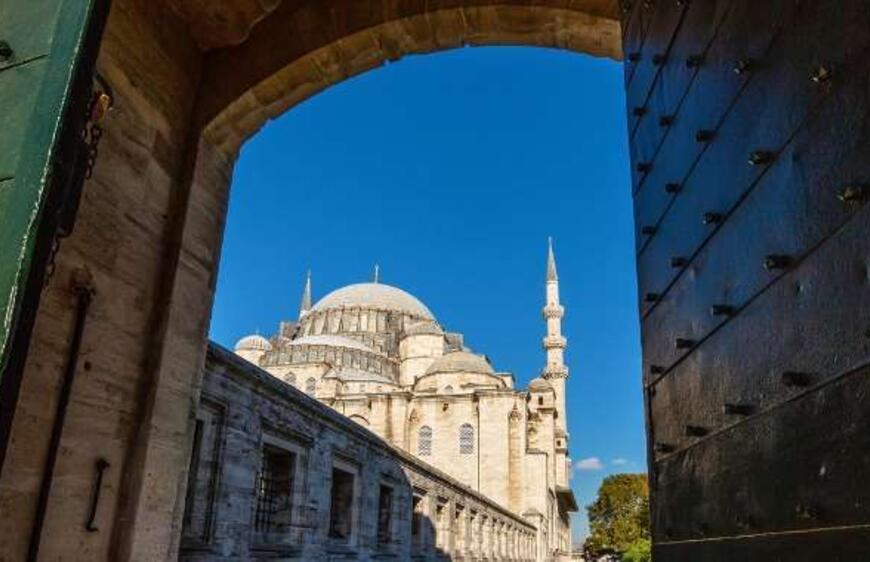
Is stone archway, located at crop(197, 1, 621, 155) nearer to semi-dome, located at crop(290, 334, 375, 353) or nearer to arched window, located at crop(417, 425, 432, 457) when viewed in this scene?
arched window, located at crop(417, 425, 432, 457)

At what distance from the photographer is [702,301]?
2.08 metres

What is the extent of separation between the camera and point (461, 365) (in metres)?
41.9

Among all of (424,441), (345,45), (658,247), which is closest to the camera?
(658,247)

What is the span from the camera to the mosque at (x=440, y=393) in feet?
119

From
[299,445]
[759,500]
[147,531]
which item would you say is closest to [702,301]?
[759,500]

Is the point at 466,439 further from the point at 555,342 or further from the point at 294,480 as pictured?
the point at 294,480

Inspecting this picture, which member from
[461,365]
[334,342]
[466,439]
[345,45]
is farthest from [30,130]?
[334,342]

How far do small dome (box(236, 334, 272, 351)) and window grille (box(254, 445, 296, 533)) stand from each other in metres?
46.0

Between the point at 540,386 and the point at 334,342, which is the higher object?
the point at 334,342

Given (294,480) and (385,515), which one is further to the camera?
(385,515)

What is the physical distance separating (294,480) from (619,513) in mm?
48404

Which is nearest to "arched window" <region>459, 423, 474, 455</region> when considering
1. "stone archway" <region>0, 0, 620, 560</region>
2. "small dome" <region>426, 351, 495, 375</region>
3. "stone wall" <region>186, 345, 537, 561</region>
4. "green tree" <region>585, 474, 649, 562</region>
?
"small dome" <region>426, 351, 495, 375</region>

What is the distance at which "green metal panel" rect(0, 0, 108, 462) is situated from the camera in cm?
145

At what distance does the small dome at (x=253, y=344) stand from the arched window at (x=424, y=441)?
20.6 meters
